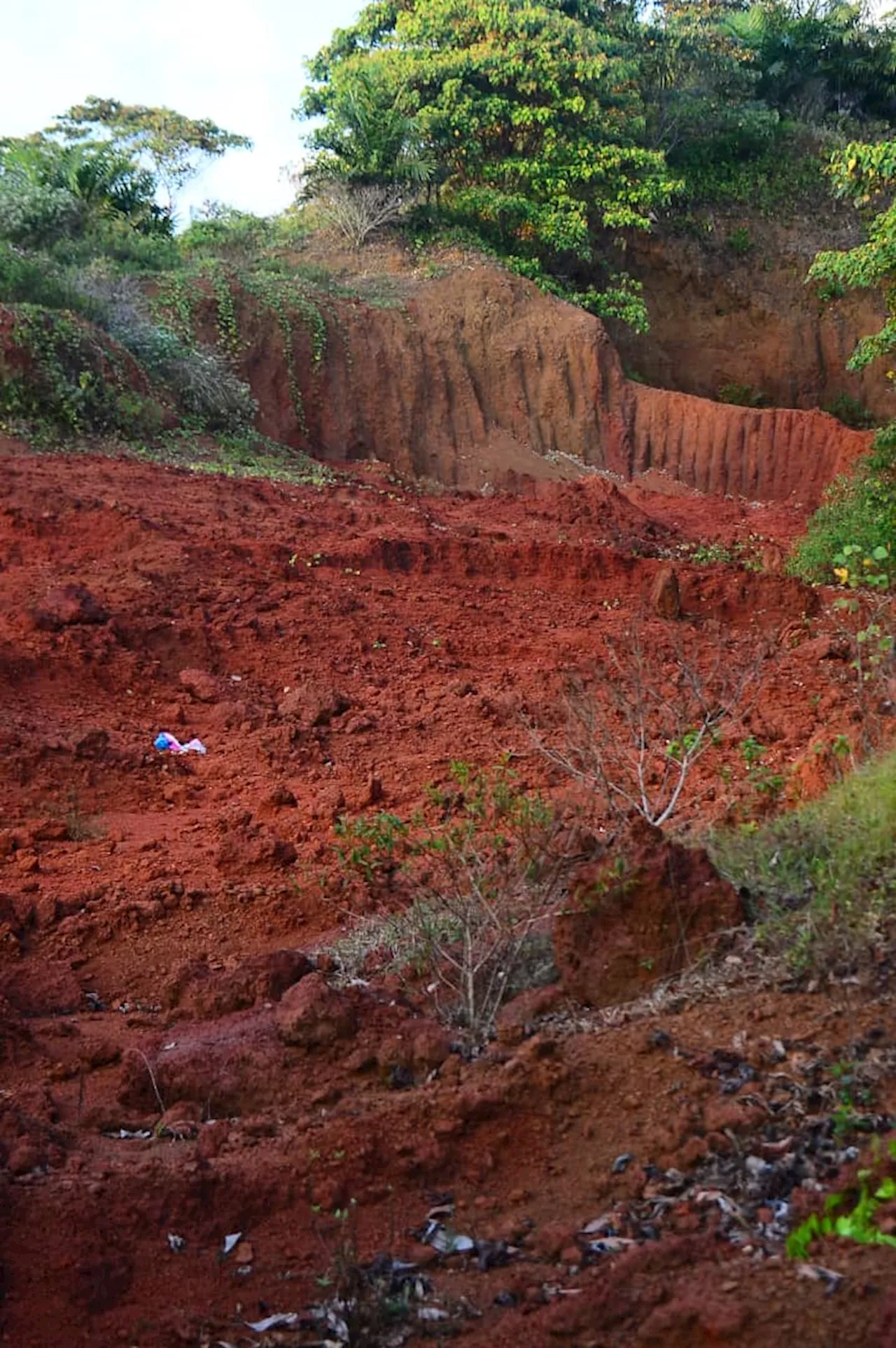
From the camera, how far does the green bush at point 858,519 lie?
1130 centimetres

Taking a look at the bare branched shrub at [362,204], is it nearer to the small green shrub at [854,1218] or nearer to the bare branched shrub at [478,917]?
the bare branched shrub at [478,917]

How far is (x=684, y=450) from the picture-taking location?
68.7ft

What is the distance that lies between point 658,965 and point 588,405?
1746 centimetres

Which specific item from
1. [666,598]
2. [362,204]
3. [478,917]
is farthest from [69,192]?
[478,917]

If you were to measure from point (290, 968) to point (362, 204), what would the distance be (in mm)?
18167

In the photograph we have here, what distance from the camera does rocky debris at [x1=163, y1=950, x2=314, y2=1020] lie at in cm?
439

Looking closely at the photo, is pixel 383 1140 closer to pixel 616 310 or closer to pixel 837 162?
pixel 837 162

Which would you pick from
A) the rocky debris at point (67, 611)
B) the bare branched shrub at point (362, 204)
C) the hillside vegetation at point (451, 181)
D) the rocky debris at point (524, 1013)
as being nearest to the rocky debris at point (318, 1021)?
the rocky debris at point (524, 1013)

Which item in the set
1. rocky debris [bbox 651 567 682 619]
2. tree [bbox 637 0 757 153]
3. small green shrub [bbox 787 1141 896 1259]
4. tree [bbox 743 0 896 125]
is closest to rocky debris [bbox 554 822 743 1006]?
small green shrub [bbox 787 1141 896 1259]

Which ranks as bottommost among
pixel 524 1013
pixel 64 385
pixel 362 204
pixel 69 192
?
pixel 524 1013

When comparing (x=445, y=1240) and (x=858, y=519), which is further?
(x=858, y=519)

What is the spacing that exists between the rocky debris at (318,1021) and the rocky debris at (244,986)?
400mm

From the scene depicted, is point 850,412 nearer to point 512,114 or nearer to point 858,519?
point 512,114

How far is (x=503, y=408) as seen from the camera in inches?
791
